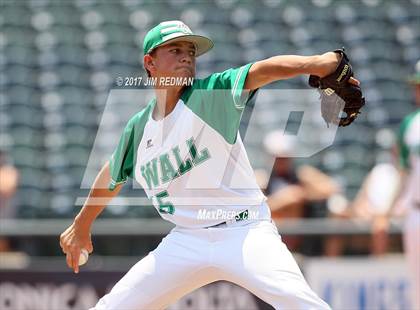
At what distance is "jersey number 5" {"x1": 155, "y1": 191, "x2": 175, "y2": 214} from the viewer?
469 centimetres

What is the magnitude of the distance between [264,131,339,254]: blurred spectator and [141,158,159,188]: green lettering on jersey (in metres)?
3.50

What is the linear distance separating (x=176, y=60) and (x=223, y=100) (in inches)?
16.6

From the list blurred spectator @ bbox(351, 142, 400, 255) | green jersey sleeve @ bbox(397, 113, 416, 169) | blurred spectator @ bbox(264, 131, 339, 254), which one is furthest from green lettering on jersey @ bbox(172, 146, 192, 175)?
blurred spectator @ bbox(264, 131, 339, 254)

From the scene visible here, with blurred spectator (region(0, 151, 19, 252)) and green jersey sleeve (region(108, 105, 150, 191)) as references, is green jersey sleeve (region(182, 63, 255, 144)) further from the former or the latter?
blurred spectator (region(0, 151, 19, 252))

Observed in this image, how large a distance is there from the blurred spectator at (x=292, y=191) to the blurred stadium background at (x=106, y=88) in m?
0.14

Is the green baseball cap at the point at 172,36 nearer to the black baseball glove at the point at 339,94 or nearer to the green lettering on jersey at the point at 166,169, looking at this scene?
the green lettering on jersey at the point at 166,169

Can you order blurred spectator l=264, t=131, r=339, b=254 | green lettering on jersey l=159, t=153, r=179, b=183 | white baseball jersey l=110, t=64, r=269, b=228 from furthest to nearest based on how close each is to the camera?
blurred spectator l=264, t=131, r=339, b=254 → green lettering on jersey l=159, t=153, r=179, b=183 → white baseball jersey l=110, t=64, r=269, b=228

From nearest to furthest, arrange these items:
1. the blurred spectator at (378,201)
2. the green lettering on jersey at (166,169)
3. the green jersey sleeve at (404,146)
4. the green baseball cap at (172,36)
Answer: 1. the green baseball cap at (172,36)
2. the green lettering on jersey at (166,169)
3. the green jersey sleeve at (404,146)
4. the blurred spectator at (378,201)

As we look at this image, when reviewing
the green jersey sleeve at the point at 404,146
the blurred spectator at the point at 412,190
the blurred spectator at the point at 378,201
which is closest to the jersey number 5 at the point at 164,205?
the blurred spectator at the point at 412,190

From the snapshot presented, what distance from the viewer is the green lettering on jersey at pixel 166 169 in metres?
4.68

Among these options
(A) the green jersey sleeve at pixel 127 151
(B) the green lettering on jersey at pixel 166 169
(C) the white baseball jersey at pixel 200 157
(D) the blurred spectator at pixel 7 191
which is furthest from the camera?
(D) the blurred spectator at pixel 7 191

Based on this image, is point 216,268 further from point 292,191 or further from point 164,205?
point 292,191

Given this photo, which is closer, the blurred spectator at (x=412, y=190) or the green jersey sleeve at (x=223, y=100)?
the green jersey sleeve at (x=223, y=100)

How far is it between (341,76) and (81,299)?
4.68 meters
